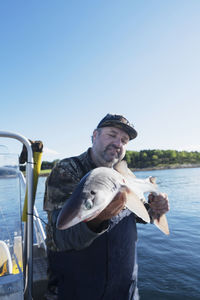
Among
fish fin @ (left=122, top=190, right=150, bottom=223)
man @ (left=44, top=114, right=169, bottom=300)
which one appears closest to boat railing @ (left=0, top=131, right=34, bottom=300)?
man @ (left=44, top=114, right=169, bottom=300)

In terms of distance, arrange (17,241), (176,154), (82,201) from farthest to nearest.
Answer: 1. (176,154)
2. (17,241)
3. (82,201)

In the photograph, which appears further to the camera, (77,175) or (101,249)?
(77,175)

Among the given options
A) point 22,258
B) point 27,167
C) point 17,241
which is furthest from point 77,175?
point 22,258

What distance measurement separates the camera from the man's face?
3090 millimetres

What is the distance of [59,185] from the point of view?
8.41 feet

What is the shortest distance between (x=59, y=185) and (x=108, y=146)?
0.97 m

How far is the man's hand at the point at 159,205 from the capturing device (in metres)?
3.37

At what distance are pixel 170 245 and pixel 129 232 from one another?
5.57 m

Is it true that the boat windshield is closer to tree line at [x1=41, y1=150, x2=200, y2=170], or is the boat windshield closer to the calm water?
the calm water

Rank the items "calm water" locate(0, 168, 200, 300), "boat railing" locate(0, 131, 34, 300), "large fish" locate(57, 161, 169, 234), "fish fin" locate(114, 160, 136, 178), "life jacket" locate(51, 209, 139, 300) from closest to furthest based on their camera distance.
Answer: "large fish" locate(57, 161, 169, 234) < "life jacket" locate(51, 209, 139, 300) < "boat railing" locate(0, 131, 34, 300) < "fish fin" locate(114, 160, 136, 178) < "calm water" locate(0, 168, 200, 300)

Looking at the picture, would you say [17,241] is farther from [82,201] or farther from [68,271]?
[82,201]

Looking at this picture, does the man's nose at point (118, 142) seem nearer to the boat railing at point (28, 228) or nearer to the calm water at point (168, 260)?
the boat railing at point (28, 228)

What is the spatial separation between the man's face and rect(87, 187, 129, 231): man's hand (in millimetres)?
977

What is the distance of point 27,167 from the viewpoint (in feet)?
9.29
